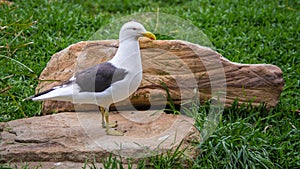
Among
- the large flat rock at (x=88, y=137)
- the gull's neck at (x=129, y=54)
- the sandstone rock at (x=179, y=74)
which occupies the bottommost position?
the large flat rock at (x=88, y=137)

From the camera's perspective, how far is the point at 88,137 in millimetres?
3713

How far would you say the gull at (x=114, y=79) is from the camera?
357 centimetres

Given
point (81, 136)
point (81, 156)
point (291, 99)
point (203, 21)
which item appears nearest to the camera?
point (81, 156)

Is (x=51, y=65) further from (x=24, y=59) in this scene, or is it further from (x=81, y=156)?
(x=81, y=156)

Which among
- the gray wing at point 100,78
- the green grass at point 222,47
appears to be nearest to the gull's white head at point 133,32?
the gray wing at point 100,78

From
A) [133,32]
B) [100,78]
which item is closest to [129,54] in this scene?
[133,32]

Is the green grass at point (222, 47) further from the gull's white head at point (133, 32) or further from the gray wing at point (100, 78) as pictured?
the gull's white head at point (133, 32)

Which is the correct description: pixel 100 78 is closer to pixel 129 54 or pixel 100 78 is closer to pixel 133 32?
pixel 129 54

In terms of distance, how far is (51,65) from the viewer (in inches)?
177

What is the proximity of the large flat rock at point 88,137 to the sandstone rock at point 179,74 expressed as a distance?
22 cm

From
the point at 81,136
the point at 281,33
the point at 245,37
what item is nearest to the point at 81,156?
the point at 81,136

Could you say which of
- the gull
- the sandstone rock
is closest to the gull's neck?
the gull

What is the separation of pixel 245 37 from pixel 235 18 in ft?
1.95

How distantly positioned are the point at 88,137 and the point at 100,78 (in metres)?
0.45
